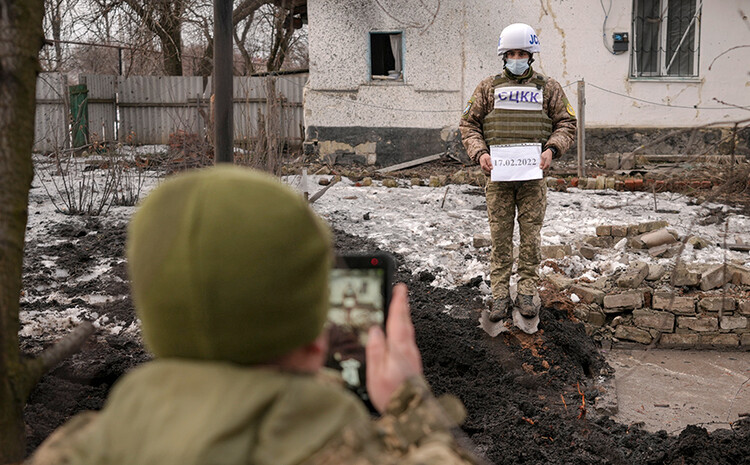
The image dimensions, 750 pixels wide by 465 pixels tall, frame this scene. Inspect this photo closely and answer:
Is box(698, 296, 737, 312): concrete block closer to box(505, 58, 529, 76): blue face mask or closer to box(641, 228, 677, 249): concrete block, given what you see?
box(641, 228, 677, 249): concrete block

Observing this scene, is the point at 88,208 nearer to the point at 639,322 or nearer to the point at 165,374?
the point at 639,322

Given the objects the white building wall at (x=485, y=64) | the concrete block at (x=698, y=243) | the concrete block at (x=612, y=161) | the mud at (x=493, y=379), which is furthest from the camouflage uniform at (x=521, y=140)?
the white building wall at (x=485, y=64)

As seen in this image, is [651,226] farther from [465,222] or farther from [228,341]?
[228,341]

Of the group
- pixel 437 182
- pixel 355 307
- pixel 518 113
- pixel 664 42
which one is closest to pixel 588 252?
pixel 518 113

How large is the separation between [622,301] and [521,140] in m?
1.99

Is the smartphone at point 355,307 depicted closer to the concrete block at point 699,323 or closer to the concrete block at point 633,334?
the concrete block at point 633,334

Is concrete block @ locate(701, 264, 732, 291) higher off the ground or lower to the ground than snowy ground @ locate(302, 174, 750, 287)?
lower

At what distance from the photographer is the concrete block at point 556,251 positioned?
24.1 ft

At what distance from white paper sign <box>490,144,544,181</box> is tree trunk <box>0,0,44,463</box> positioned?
3811 millimetres

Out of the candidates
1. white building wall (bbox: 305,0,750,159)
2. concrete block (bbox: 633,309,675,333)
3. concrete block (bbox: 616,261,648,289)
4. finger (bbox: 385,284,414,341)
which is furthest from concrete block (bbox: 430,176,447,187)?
finger (bbox: 385,284,414,341)

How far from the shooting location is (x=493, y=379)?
5.21 m

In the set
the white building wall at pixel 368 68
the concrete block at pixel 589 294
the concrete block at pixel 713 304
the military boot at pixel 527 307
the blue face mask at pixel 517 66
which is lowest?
the concrete block at pixel 713 304

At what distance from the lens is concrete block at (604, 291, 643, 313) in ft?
21.6

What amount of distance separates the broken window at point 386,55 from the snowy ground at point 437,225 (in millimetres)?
3537
